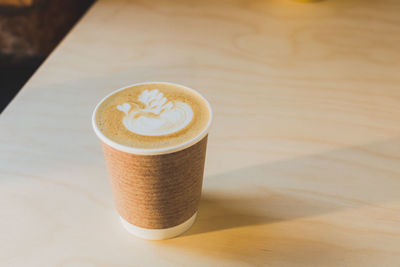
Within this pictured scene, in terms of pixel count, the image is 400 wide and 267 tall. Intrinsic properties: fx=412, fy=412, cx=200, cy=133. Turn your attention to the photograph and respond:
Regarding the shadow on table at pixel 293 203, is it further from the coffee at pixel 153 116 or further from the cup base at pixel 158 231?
the coffee at pixel 153 116

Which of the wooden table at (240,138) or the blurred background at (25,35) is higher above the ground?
the wooden table at (240,138)

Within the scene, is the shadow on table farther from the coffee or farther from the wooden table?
the coffee

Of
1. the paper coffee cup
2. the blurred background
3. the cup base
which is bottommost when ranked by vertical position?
the blurred background

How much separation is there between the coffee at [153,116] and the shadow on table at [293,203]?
15 centimetres

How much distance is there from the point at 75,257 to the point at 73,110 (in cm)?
32

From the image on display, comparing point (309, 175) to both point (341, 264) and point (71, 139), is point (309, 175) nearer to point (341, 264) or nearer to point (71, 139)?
point (341, 264)

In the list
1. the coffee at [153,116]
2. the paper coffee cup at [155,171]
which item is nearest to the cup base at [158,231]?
the paper coffee cup at [155,171]

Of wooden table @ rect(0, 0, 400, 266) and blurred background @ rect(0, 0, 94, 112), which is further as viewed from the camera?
blurred background @ rect(0, 0, 94, 112)

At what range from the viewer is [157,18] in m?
1.06

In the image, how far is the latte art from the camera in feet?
1.56

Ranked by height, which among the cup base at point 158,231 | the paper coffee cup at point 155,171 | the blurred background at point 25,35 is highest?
the paper coffee cup at point 155,171

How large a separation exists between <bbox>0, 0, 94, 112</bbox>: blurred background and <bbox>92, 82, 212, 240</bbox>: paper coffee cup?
0.99 m

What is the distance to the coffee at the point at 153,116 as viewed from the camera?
46 centimetres

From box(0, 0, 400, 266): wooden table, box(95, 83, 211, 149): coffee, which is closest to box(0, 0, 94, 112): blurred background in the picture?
box(0, 0, 400, 266): wooden table
